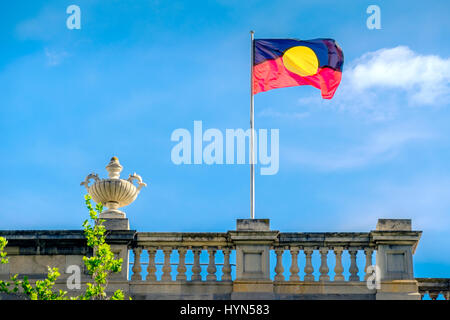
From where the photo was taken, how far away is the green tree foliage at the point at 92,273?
18.9 metres

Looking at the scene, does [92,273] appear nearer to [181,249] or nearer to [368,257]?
[181,249]

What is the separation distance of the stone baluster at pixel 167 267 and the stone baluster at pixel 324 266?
3274 mm

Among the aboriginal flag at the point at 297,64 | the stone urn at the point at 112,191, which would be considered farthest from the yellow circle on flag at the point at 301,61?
the stone urn at the point at 112,191

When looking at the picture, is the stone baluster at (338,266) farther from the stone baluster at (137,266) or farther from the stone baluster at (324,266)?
the stone baluster at (137,266)

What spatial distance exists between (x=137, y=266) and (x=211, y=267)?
63.9 inches

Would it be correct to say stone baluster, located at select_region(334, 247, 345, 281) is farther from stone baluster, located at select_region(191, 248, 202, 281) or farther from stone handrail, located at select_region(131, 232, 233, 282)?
stone baluster, located at select_region(191, 248, 202, 281)

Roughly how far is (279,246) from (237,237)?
1.00 m

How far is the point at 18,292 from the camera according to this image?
20469 mm

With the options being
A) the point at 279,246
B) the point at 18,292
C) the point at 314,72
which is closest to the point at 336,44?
the point at 314,72

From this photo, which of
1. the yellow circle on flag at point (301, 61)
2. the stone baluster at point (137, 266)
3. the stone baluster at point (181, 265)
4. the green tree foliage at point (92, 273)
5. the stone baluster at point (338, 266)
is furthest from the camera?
the yellow circle on flag at point (301, 61)

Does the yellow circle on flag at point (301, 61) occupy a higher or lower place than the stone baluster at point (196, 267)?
higher

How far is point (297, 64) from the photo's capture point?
80.4 ft

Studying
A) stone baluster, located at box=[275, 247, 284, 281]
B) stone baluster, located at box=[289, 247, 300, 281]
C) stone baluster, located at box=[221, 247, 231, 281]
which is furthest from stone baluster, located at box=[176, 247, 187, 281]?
stone baluster, located at box=[289, 247, 300, 281]

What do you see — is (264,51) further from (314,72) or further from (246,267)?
(246,267)
